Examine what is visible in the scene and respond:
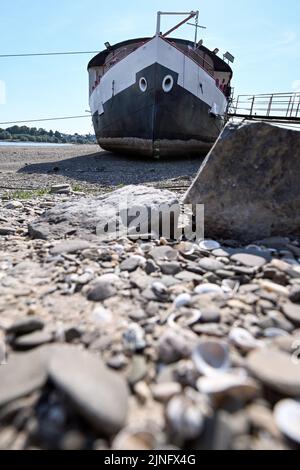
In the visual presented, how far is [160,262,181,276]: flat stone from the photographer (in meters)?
2.06

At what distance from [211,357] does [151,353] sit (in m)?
0.25

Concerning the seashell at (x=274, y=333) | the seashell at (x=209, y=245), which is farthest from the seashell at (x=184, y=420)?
the seashell at (x=209, y=245)

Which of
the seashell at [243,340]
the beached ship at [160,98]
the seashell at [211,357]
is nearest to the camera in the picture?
the seashell at [211,357]

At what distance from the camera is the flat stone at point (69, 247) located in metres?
2.46

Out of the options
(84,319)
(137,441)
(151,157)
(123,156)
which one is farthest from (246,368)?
(123,156)

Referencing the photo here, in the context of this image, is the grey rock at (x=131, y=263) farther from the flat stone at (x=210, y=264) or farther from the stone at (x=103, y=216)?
the stone at (x=103, y=216)

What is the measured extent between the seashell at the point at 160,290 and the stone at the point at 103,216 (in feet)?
3.72

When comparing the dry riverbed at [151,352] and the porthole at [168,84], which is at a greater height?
the porthole at [168,84]

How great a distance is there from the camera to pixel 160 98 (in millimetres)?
10906

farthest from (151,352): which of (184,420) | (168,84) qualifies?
(168,84)

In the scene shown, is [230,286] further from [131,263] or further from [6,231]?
[6,231]

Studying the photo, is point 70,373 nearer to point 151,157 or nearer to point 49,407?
point 49,407

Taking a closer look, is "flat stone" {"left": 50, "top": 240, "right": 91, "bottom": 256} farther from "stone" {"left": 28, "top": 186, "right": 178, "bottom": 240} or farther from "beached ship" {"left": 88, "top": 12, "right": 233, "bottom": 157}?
"beached ship" {"left": 88, "top": 12, "right": 233, "bottom": 157}
